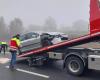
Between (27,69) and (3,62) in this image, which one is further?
(3,62)

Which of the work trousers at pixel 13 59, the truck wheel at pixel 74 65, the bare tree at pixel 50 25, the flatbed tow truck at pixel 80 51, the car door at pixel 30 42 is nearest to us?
the flatbed tow truck at pixel 80 51

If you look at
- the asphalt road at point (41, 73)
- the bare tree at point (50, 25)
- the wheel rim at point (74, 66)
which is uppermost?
the bare tree at point (50, 25)

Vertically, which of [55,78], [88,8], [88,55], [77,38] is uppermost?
[88,8]

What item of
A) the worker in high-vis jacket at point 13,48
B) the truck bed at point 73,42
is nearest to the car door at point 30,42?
the truck bed at point 73,42

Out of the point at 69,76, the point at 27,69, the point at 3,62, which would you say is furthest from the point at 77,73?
the point at 3,62

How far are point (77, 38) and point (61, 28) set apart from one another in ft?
3.18

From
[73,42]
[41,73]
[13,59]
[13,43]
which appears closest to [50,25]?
[73,42]

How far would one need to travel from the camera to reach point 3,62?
40.6ft

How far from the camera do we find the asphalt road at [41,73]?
29.8 ft

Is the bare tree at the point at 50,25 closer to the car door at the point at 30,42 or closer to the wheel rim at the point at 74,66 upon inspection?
the car door at the point at 30,42

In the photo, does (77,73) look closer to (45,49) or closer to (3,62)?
(45,49)

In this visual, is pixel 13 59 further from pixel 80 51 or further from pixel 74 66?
pixel 80 51

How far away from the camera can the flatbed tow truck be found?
27.7ft

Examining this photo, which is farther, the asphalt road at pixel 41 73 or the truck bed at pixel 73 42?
the asphalt road at pixel 41 73
